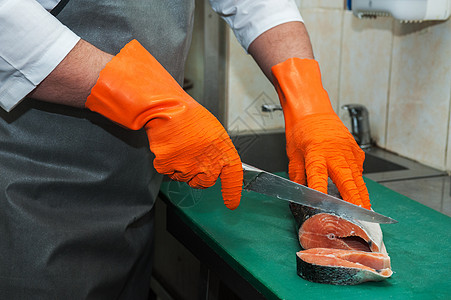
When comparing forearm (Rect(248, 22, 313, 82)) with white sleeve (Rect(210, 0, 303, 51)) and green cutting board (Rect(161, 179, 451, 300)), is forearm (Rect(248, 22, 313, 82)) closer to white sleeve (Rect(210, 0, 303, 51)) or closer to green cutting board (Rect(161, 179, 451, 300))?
white sleeve (Rect(210, 0, 303, 51))

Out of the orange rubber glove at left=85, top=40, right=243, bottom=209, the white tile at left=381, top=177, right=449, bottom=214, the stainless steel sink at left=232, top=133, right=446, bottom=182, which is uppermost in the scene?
the orange rubber glove at left=85, top=40, right=243, bottom=209

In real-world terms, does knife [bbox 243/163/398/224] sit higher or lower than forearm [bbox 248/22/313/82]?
lower

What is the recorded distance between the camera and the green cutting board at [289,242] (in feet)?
3.31

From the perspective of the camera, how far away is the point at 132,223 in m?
1.36

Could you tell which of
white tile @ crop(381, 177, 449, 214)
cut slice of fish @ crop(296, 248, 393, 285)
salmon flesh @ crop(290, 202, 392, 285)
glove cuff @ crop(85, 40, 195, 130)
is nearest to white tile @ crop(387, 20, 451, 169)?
white tile @ crop(381, 177, 449, 214)

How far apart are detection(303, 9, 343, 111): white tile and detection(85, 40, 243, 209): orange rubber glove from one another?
1249 mm

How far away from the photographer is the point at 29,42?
98cm

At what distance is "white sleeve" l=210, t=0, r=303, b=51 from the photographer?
4.68 ft

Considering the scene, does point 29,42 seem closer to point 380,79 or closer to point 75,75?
point 75,75

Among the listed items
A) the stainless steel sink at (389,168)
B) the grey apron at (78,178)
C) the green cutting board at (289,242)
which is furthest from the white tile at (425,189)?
the grey apron at (78,178)

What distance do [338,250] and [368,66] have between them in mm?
1205

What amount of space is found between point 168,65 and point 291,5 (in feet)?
1.32

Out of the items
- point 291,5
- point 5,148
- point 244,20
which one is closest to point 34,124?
point 5,148

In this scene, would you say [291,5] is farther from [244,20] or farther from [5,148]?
[5,148]
